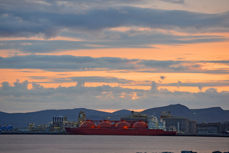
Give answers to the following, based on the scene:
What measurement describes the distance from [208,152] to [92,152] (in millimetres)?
27997

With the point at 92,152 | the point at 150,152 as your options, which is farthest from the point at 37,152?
the point at 150,152

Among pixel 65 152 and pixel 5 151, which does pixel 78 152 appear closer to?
pixel 65 152

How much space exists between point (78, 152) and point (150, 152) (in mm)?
17556

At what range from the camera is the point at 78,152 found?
128 meters

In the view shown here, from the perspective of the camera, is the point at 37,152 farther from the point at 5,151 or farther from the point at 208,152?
the point at 208,152

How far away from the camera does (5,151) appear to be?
132 m

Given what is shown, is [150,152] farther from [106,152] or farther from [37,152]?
[37,152]

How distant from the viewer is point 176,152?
126688 mm

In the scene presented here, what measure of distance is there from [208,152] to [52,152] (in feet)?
121

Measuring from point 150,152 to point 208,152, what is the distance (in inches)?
545

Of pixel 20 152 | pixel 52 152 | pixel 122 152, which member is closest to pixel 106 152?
pixel 122 152

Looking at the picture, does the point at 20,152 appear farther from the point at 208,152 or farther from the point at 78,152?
the point at 208,152

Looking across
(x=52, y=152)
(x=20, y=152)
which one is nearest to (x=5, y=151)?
(x=20, y=152)

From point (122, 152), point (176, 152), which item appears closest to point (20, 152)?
point (122, 152)
